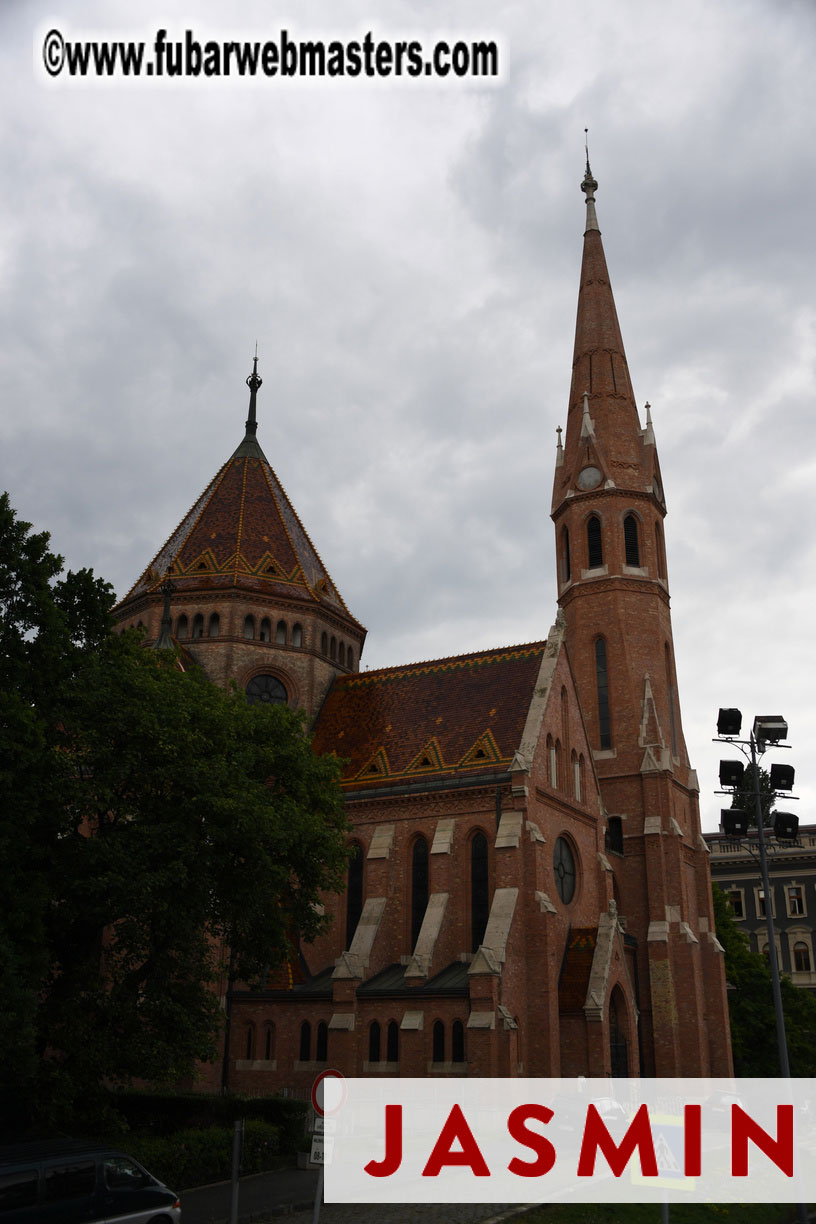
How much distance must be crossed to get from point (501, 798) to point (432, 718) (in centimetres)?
680

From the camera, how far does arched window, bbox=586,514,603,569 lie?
5109 cm

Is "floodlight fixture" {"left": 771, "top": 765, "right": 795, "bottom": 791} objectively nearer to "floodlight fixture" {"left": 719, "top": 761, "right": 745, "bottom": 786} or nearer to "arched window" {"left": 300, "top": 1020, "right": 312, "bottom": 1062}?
"floodlight fixture" {"left": 719, "top": 761, "right": 745, "bottom": 786}

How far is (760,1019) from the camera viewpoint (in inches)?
1993

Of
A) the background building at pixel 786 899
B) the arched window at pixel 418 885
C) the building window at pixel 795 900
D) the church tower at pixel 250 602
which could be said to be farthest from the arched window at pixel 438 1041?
the building window at pixel 795 900

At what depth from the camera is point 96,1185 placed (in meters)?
16.2

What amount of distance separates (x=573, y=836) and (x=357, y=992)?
33.3 ft

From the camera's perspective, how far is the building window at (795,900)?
237 ft

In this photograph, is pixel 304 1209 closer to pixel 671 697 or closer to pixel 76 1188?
pixel 76 1188

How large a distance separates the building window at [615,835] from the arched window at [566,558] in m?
12.1

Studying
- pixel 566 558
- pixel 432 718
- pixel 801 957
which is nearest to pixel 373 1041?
pixel 432 718

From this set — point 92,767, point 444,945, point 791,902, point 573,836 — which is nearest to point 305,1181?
point 92,767

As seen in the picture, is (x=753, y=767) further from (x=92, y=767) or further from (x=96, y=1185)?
(x=96, y=1185)

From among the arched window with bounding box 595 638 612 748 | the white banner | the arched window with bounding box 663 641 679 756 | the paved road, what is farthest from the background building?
the paved road

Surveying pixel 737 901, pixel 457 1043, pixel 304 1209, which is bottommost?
pixel 304 1209
